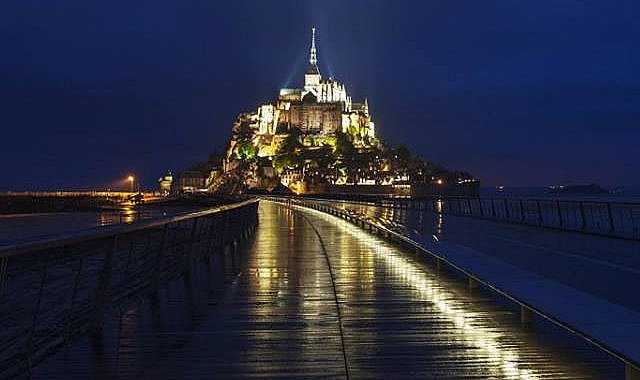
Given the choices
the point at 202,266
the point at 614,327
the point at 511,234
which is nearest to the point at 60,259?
the point at 614,327

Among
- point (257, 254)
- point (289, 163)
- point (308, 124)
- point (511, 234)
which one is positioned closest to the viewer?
point (257, 254)

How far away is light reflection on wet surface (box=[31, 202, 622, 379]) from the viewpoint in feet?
17.6

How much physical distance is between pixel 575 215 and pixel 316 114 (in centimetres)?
13630

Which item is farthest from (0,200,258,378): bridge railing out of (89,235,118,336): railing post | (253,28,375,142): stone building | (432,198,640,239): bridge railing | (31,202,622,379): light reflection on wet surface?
(253,28,375,142): stone building

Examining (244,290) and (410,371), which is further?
(244,290)

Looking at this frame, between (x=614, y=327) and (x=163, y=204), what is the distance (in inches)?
4432

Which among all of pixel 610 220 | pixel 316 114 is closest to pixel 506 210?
pixel 610 220

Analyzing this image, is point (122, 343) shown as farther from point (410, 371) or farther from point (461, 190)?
point (461, 190)

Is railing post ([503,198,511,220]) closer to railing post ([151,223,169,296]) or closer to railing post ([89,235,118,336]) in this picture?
railing post ([151,223,169,296])

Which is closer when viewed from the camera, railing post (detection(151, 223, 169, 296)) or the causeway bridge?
the causeway bridge

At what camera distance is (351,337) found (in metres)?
6.52

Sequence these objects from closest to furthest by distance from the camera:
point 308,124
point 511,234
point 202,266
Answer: point 202,266, point 511,234, point 308,124

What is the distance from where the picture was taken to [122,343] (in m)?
6.29

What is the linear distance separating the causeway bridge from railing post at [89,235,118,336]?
0.01m
